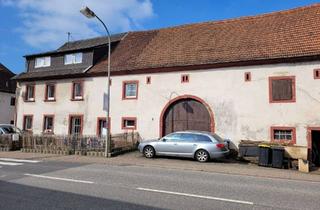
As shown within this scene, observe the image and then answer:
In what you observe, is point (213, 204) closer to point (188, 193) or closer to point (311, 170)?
point (188, 193)

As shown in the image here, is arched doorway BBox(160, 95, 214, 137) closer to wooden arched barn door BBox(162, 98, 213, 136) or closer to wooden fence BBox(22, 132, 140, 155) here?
wooden arched barn door BBox(162, 98, 213, 136)

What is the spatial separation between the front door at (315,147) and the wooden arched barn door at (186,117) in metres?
5.86

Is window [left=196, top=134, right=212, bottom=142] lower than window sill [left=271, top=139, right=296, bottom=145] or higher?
higher

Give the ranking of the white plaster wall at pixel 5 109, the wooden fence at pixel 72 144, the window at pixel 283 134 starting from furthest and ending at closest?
the white plaster wall at pixel 5 109 → the wooden fence at pixel 72 144 → the window at pixel 283 134

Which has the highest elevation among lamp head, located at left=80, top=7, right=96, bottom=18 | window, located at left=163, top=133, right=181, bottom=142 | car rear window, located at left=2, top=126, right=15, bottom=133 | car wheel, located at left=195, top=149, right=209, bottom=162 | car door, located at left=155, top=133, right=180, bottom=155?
lamp head, located at left=80, top=7, right=96, bottom=18

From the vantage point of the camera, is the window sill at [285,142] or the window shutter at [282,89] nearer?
the window sill at [285,142]

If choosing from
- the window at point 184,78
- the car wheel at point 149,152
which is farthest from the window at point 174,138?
the window at point 184,78

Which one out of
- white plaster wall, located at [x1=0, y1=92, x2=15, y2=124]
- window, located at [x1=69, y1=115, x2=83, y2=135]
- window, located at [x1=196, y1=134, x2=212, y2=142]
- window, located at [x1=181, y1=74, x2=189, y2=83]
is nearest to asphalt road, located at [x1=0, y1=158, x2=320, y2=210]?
window, located at [x1=196, y1=134, x2=212, y2=142]

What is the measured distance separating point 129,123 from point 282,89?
10.7 m

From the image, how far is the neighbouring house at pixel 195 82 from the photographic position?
17.7 meters

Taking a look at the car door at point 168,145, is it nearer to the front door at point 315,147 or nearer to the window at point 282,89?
the window at point 282,89

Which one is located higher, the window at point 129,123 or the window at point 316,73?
the window at point 316,73

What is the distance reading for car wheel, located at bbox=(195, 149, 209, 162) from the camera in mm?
15625

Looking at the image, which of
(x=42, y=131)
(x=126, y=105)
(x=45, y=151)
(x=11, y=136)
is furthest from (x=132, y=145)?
(x=42, y=131)
